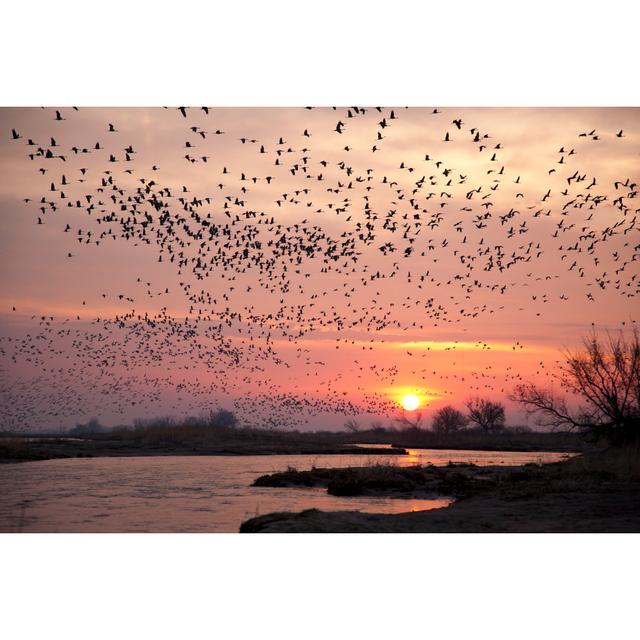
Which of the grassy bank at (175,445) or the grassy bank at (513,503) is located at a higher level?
A: the grassy bank at (175,445)

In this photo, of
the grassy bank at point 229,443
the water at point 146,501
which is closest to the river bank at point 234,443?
the grassy bank at point 229,443

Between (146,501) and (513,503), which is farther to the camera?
(146,501)

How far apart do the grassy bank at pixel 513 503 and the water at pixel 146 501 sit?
1.87 metres

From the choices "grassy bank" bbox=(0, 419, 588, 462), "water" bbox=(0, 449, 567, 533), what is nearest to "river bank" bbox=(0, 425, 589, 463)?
"grassy bank" bbox=(0, 419, 588, 462)

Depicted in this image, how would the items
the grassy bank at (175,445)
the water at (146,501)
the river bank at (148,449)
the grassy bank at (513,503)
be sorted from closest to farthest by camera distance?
the grassy bank at (513,503) → the water at (146,501) → the river bank at (148,449) → the grassy bank at (175,445)

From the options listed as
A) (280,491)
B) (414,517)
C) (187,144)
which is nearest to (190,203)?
(187,144)

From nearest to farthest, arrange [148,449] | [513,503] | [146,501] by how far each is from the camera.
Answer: [513,503]
[146,501]
[148,449]

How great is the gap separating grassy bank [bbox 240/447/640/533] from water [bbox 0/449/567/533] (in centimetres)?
187

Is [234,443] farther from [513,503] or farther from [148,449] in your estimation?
[513,503]

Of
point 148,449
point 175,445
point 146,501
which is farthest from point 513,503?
point 175,445

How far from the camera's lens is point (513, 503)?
2105 centimetres

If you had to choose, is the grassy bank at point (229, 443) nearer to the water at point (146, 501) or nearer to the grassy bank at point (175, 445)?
the grassy bank at point (175, 445)

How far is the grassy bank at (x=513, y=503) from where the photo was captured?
1686cm

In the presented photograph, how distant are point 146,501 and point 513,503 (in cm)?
1119
